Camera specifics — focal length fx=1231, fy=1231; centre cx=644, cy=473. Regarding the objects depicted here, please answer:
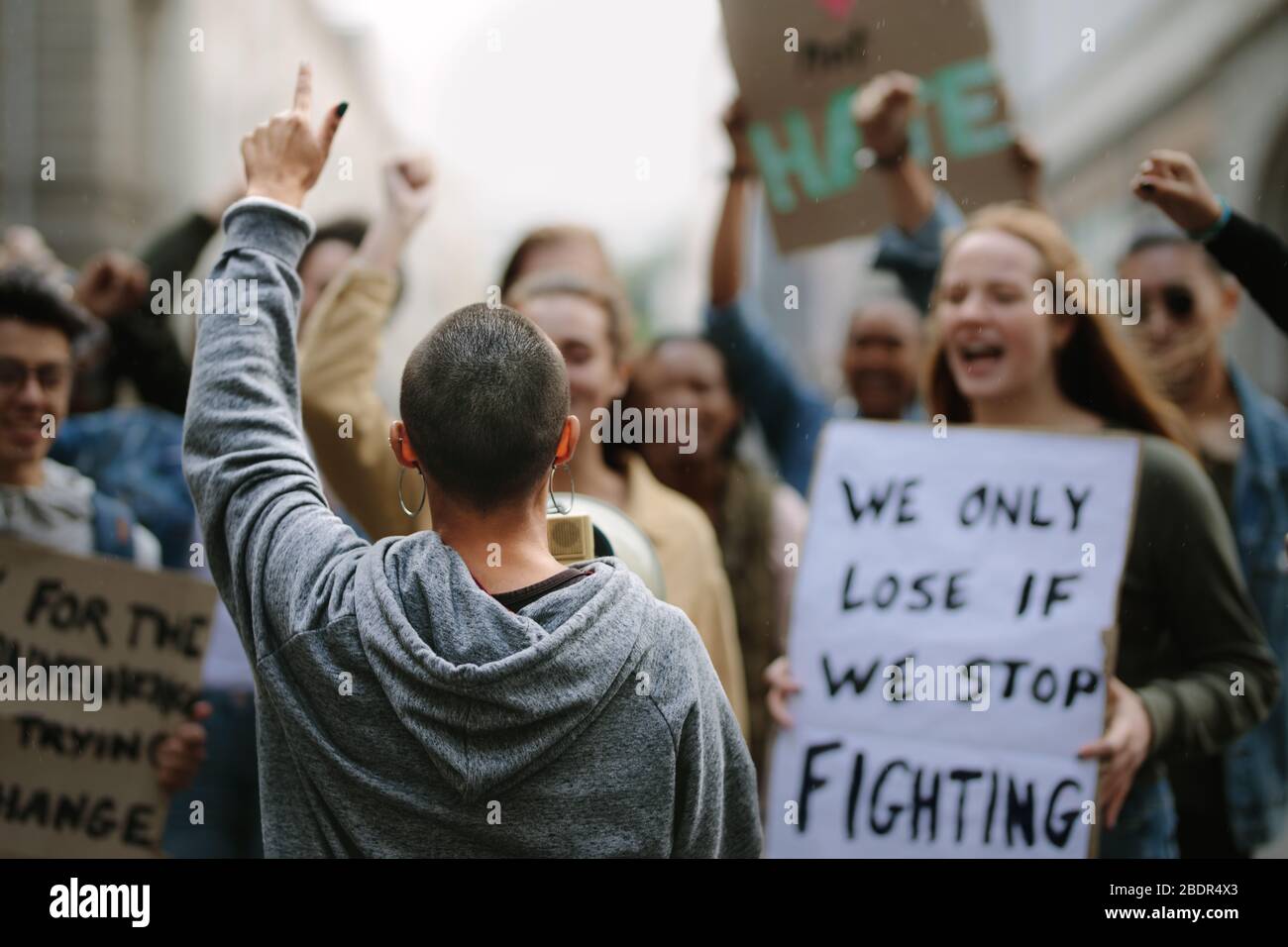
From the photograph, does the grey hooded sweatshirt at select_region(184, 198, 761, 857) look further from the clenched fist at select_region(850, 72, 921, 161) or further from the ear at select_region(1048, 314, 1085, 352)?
the clenched fist at select_region(850, 72, 921, 161)

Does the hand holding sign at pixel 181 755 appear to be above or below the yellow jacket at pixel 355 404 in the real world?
below

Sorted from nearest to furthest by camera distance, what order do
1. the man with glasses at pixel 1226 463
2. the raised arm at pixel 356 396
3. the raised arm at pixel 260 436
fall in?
the raised arm at pixel 260 436 → the raised arm at pixel 356 396 → the man with glasses at pixel 1226 463

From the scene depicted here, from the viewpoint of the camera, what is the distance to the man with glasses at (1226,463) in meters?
2.53

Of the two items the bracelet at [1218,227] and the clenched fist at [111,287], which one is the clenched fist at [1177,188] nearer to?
the bracelet at [1218,227]

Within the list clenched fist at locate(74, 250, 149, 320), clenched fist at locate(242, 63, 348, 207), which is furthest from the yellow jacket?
clenched fist at locate(74, 250, 149, 320)

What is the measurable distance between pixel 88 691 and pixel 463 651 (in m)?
1.36

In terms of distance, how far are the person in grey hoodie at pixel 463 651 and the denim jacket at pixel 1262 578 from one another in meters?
1.55

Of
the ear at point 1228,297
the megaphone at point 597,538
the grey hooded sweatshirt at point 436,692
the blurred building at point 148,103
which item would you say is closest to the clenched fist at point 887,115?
the ear at point 1228,297

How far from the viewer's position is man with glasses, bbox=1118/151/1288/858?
2.53m

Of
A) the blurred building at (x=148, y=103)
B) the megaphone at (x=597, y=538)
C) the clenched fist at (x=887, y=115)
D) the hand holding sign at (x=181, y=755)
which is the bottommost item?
the hand holding sign at (x=181, y=755)

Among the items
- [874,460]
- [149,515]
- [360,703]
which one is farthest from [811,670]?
[149,515]

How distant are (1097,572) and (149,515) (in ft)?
6.59

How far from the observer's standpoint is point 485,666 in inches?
52.8

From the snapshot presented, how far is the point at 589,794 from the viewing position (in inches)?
55.7
